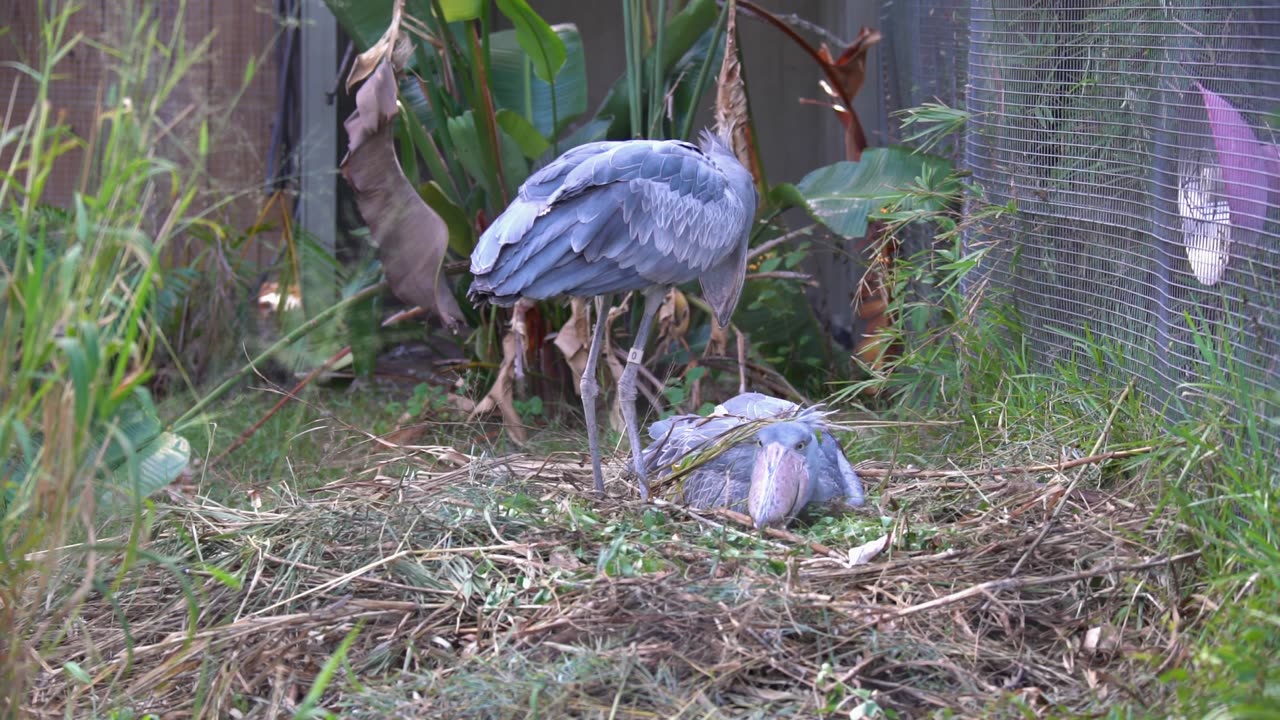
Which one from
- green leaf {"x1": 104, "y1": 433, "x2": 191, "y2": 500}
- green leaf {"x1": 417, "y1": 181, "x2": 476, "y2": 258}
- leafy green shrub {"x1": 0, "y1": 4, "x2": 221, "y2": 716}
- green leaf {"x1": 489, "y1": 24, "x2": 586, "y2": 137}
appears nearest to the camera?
leafy green shrub {"x1": 0, "y1": 4, "x2": 221, "y2": 716}

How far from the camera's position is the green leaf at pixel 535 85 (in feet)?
19.3

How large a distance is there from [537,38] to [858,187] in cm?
150

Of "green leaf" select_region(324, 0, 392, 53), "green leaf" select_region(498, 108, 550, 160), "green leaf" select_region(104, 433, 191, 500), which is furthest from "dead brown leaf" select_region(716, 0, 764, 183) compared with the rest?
"green leaf" select_region(104, 433, 191, 500)

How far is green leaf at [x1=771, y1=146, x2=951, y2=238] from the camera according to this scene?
5.20 metres

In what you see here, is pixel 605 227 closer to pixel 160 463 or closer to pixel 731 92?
pixel 160 463

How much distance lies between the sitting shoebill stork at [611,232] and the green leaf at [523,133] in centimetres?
141

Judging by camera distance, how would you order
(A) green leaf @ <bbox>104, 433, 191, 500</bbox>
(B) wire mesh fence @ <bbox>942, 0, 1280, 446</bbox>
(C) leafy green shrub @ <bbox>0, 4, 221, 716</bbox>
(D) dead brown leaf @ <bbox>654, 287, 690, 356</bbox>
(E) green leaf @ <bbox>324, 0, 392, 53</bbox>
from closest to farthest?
(C) leafy green shrub @ <bbox>0, 4, 221, 716</bbox> → (B) wire mesh fence @ <bbox>942, 0, 1280, 446</bbox> → (A) green leaf @ <bbox>104, 433, 191, 500</bbox> → (D) dead brown leaf @ <bbox>654, 287, 690, 356</bbox> → (E) green leaf @ <bbox>324, 0, 392, 53</bbox>

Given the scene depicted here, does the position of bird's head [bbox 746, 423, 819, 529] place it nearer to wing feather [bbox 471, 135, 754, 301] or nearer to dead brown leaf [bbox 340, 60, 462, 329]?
wing feather [bbox 471, 135, 754, 301]

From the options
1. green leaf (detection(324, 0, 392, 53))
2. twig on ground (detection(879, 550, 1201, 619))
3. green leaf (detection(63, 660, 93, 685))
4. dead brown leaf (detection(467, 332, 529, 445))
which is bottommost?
dead brown leaf (detection(467, 332, 529, 445))

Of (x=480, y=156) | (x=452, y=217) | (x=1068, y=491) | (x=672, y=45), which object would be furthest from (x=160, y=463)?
(x=672, y=45)

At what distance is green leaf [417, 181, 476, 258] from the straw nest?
2.15 m

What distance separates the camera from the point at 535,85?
236 inches

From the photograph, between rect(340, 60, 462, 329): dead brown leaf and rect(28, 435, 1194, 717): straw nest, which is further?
rect(340, 60, 462, 329): dead brown leaf

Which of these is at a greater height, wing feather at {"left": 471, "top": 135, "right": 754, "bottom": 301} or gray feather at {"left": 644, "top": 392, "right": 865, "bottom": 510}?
wing feather at {"left": 471, "top": 135, "right": 754, "bottom": 301}
